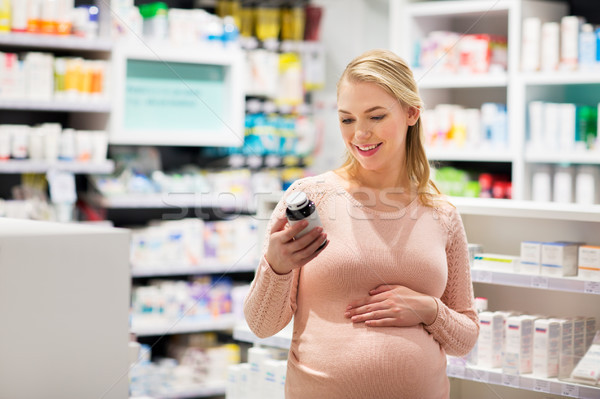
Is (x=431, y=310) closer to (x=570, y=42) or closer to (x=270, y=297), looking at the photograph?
(x=270, y=297)

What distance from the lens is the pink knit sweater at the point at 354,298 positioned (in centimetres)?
172

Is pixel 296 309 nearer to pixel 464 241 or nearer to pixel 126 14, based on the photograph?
pixel 464 241

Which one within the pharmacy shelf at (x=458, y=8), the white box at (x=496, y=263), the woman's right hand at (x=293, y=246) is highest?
the pharmacy shelf at (x=458, y=8)

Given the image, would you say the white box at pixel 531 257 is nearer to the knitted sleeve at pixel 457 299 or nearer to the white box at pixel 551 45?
the knitted sleeve at pixel 457 299

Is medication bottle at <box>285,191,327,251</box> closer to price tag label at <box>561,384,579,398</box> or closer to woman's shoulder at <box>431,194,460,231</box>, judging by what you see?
woman's shoulder at <box>431,194,460,231</box>

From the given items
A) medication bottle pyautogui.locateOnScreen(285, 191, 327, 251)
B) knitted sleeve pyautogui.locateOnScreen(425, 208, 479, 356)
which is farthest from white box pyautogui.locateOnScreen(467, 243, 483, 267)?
medication bottle pyautogui.locateOnScreen(285, 191, 327, 251)

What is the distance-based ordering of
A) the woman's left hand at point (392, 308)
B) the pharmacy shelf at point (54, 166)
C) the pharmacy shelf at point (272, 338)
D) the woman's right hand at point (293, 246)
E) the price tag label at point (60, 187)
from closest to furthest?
the woman's right hand at point (293, 246), the woman's left hand at point (392, 308), the pharmacy shelf at point (272, 338), the pharmacy shelf at point (54, 166), the price tag label at point (60, 187)

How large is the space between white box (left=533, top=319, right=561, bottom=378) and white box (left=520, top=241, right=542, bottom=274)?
18cm

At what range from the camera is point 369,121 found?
69.5 inches

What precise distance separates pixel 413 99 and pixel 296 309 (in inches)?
23.2

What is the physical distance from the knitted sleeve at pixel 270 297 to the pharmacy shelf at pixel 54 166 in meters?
2.90

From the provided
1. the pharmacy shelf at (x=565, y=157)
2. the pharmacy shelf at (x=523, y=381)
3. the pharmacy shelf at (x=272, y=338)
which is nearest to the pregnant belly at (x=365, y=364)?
the pharmacy shelf at (x=523, y=381)

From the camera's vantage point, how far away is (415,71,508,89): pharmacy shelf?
15.6 feet

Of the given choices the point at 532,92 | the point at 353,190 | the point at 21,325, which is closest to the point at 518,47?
the point at 532,92
